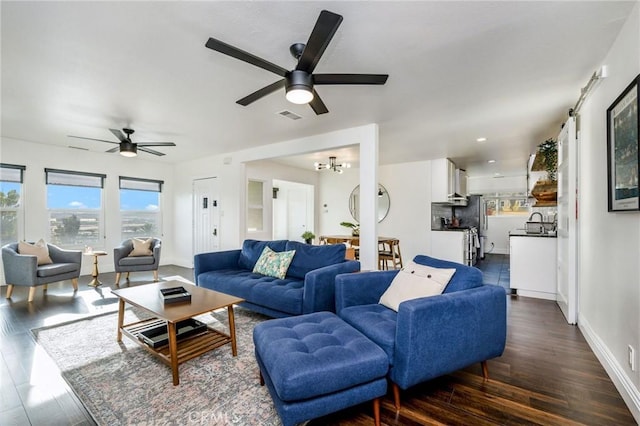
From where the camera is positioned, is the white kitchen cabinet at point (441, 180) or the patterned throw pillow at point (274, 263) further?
the white kitchen cabinet at point (441, 180)

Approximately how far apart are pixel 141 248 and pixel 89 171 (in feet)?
6.47

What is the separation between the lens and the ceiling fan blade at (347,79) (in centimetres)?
200

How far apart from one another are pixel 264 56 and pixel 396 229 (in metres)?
5.42

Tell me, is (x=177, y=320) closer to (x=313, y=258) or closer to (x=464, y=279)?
(x=313, y=258)

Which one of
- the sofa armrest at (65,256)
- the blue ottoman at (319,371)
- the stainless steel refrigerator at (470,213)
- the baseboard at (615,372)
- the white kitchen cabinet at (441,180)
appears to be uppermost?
the white kitchen cabinet at (441,180)

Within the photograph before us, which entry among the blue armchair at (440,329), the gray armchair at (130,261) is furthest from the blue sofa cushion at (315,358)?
the gray armchair at (130,261)

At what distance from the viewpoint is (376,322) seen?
1.96 meters

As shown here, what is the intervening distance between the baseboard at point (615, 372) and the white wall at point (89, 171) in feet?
24.3

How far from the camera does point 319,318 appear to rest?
208 centimetres

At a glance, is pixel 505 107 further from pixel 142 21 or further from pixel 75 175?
pixel 75 175

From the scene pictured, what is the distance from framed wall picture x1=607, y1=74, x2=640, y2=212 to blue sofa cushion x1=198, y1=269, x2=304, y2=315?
98.5 inches

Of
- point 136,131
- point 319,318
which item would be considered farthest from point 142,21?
point 136,131

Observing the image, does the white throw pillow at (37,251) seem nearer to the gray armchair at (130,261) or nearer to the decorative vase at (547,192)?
the gray armchair at (130,261)

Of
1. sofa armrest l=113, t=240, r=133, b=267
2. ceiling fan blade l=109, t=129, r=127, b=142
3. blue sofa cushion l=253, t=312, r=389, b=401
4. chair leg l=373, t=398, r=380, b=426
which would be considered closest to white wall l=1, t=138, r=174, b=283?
sofa armrest l=113, t=240, r=133, b=267
